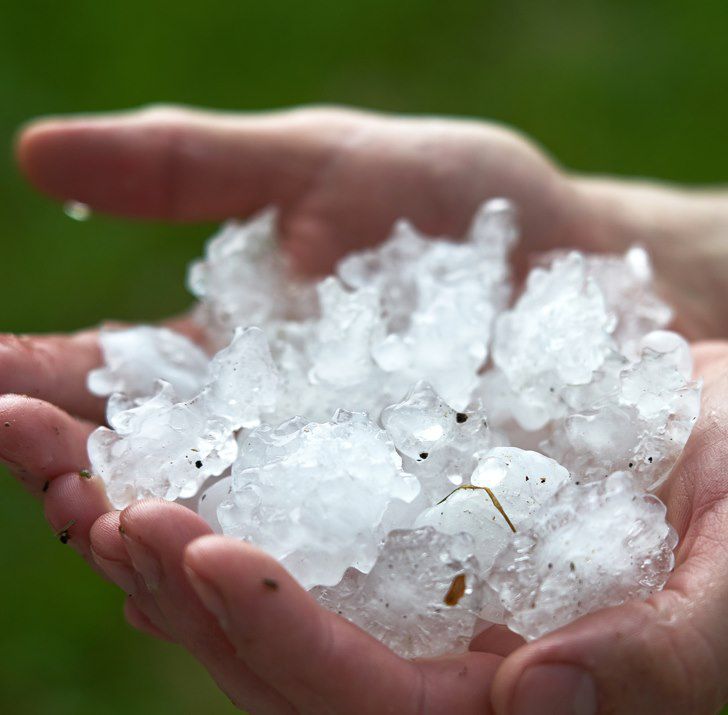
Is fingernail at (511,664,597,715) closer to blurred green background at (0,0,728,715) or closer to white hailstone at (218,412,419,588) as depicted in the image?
white hailstone at (218,412,419,588)

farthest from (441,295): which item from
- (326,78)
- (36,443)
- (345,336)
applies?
(326,78)

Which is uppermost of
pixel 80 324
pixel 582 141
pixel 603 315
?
pixel 603 315

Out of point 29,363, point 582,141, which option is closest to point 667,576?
point 29,363

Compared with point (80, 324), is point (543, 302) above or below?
above

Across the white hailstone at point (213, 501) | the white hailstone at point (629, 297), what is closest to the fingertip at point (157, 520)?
the white hailstone at point (213, 501)

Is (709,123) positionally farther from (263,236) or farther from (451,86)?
(263,236)

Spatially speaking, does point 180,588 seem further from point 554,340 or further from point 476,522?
point 554,340

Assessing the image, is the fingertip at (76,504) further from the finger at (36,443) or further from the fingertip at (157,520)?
the fingertip at (157,520)
